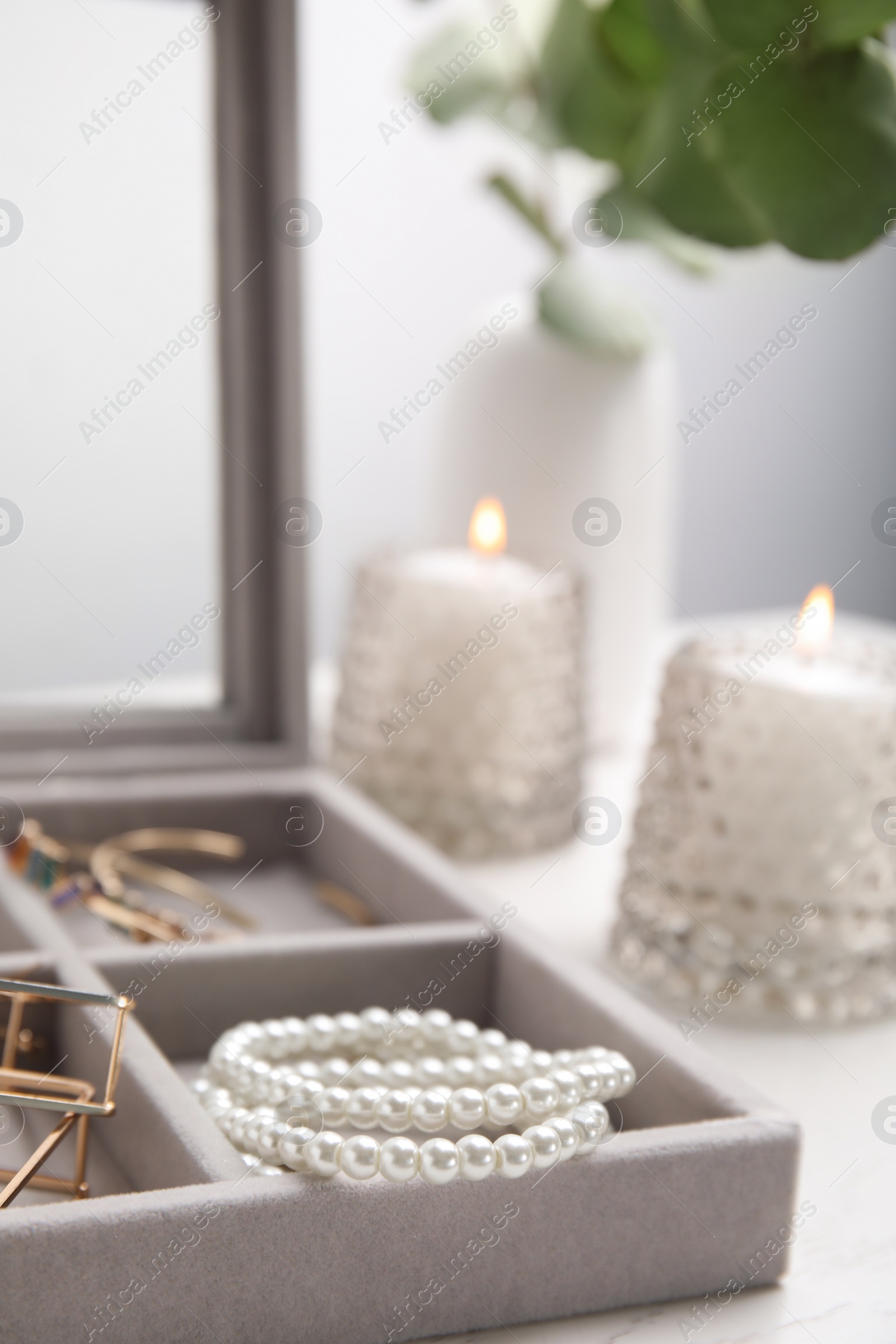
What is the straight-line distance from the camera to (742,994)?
0.47 meters

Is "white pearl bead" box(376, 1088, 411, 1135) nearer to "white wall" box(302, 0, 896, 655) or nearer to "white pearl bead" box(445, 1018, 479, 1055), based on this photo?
"white pearl bead" box(445, 1018, 479, 1055)

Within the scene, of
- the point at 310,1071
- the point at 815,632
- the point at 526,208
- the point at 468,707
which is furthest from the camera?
the point at 526,208

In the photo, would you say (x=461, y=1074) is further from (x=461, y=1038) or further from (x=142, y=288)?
(x=142, y=288)

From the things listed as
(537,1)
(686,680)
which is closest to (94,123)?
(537,1)

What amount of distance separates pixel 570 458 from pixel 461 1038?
0.40m

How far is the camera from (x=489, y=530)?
0.67m

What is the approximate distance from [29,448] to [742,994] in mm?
414

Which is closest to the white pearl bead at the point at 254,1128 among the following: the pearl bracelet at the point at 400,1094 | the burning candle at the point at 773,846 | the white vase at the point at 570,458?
the pearl bracelet at the point at 400,1094

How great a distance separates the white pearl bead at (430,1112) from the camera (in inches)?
13.1

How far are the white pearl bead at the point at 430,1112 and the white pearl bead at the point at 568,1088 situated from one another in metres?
0.03

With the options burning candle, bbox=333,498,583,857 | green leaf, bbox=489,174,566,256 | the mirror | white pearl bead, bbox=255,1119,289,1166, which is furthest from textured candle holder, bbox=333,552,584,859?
white pearl bead, bbox=255,1119,289,1166

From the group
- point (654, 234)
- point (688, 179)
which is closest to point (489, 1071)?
point (688, 179)

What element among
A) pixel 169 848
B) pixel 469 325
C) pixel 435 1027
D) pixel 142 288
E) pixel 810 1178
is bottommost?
pixel 810 1178

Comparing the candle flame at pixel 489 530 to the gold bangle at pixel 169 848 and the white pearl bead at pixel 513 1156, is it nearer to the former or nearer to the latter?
the gold bangle at pixel 169 848
